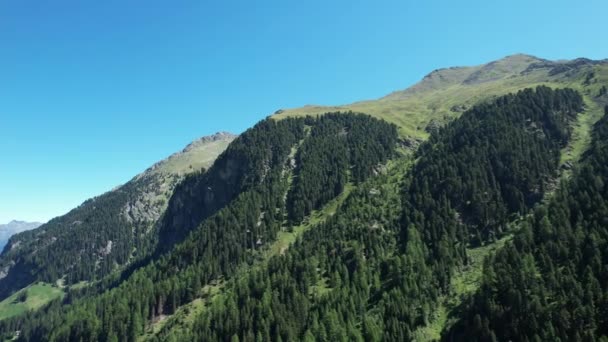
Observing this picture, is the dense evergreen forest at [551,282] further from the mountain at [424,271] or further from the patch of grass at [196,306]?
the patch of grass at [196,306]

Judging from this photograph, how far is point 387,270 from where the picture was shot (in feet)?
473

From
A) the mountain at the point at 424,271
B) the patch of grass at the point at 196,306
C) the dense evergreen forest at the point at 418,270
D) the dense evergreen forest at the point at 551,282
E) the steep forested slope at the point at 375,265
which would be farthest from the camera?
the patch of grass at the point at 196,306

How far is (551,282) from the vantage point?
105 m

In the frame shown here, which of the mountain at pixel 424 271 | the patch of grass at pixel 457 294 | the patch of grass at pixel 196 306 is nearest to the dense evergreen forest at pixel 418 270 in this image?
the mountain at pixel 424 271

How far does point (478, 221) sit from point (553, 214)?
33.9m

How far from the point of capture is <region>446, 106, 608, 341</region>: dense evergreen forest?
94.8 meters

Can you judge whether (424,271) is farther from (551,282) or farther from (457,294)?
(551,282)

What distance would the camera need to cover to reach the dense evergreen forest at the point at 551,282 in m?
94.8

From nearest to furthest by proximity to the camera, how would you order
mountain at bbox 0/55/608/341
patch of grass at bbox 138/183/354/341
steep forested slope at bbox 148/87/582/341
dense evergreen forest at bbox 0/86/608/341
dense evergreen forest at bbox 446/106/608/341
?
1. dense evergreen forest at bbox 446/106/608/341
2. dense evergreen forest at bbox 0/86/608/341
3. mountain at bbox 0/55/608/341
4. steep forested slope at bbox 148/87/582/341
5. patch of grass at bbox 138/183/354/341

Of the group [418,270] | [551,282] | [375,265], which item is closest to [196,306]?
[375,265]

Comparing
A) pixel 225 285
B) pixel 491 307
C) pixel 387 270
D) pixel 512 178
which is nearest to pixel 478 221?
pixel 512 178

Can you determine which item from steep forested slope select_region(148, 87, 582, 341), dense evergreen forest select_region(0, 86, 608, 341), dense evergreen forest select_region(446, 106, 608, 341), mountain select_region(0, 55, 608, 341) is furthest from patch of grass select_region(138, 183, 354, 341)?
dense evergreen forest select_region(446, 106, 608, 341)

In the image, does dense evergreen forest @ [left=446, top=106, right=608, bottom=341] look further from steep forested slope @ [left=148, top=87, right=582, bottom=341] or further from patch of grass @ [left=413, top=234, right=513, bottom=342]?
steep forested slope @ [left=148, top=87, right=582, bottom=341]

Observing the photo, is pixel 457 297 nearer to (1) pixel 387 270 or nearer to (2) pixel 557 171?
(1) pixel 387 270
